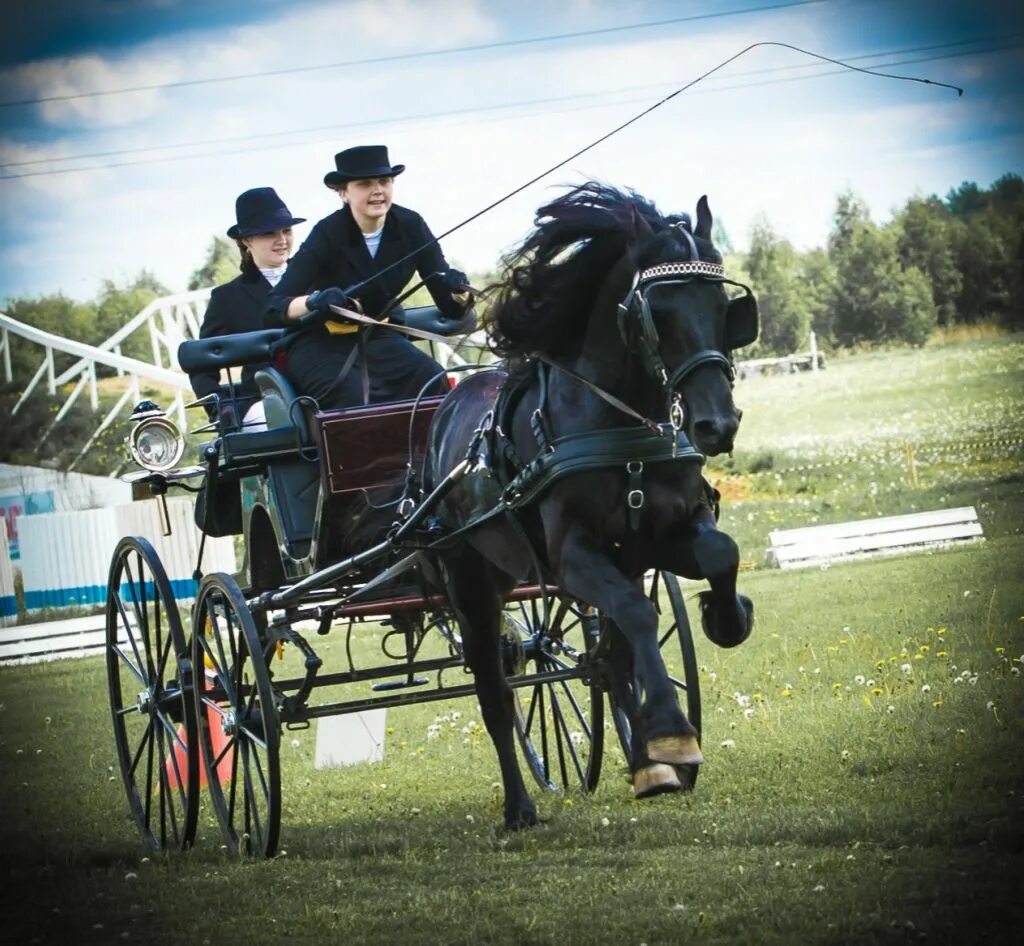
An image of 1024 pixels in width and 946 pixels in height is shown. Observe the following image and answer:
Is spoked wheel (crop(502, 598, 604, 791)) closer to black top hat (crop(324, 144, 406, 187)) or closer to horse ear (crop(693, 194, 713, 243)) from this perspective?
black top hat (crop(324, 144, 406, 187))

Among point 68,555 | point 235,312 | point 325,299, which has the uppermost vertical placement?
point 235,312

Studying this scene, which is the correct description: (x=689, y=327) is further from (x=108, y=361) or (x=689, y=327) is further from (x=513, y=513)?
(x=108, y=361)

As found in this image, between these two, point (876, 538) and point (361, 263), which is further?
point (876, 538)

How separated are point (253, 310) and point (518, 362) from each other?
2806 mm

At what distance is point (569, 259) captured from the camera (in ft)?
19.6

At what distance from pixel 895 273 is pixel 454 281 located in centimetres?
2335

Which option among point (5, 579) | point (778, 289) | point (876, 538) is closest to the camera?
point (876, 538)

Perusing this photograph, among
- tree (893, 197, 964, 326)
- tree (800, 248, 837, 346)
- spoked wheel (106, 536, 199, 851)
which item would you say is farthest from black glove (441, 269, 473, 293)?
tree (800, 248, 837, 346)

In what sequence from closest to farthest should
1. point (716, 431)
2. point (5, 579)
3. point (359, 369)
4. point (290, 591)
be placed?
point (716, 431), point (290, 591), point (359, 369), point (5, 579)

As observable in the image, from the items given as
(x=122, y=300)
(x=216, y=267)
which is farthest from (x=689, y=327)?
(x=216, y=267)

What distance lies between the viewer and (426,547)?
6777mm

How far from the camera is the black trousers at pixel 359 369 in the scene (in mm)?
7582

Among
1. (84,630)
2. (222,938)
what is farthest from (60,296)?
(222,938)

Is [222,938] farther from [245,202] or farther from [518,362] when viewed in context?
[245,202]
